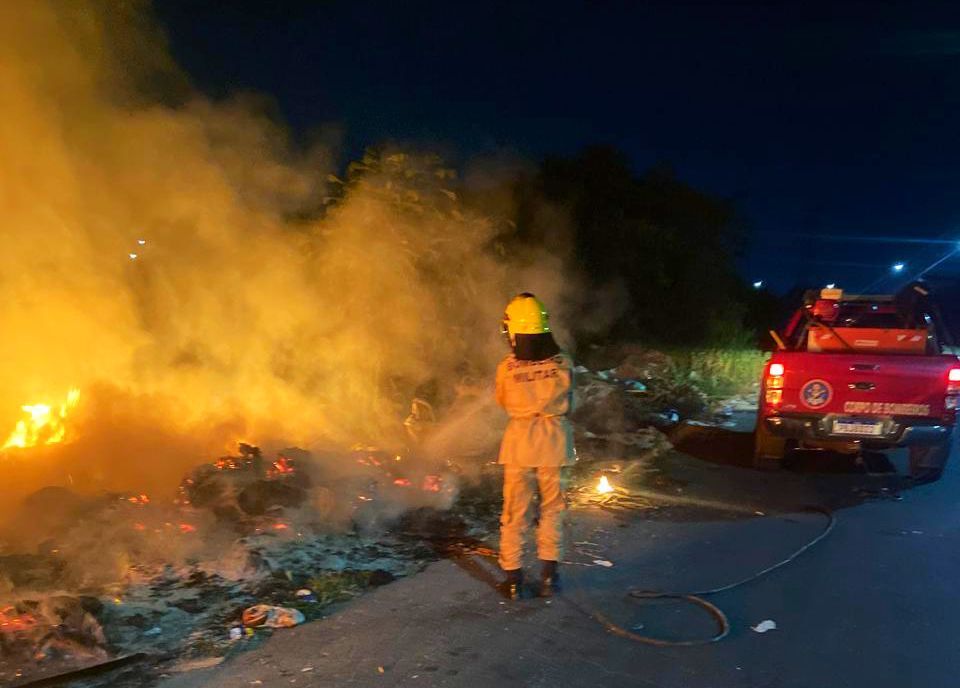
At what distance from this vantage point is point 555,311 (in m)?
10.9

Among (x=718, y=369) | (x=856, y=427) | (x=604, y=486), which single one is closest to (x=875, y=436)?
(x=856, y=427)

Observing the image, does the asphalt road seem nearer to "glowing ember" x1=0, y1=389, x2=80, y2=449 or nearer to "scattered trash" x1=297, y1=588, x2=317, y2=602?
"scattered trash" x1=297, y1=588, x2=317, y2=602

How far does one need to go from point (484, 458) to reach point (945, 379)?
14.1 feet

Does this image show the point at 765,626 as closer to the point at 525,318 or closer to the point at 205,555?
the point at 525,318

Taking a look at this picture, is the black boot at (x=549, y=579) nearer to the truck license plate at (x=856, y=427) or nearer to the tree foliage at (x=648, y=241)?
the truck license plate at (x=856, y=427)

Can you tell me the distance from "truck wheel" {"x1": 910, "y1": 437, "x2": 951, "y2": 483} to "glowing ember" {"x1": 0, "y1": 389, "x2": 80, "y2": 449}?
7846 millimetres

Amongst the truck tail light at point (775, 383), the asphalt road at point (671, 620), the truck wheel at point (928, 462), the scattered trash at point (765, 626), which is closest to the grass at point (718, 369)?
the truck tail light at point (775, 383)

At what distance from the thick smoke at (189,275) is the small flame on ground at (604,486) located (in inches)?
78.9

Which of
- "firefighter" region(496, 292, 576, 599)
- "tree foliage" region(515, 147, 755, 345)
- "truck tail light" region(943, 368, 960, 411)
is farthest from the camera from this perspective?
"tree foliage" region(515, 147, 755, 345)

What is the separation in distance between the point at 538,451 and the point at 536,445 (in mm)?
37

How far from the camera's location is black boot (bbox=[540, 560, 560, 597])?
4.68 metres

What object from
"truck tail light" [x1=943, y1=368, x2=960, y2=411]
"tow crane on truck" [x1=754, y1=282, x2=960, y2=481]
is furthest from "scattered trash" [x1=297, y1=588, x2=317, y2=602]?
"truck tail light" [x1=943, y1=368, x2=960, y2=411]

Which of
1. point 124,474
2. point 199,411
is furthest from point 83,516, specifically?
point 199,411

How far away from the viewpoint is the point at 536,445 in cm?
467
